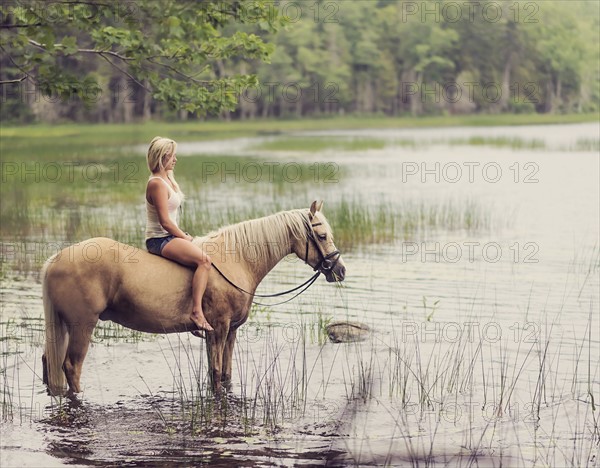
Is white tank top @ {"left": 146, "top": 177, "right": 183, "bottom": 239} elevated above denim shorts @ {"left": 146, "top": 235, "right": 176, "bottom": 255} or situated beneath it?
elevated above

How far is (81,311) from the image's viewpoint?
28.1 ft

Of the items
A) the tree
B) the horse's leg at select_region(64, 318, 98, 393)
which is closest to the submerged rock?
the tree

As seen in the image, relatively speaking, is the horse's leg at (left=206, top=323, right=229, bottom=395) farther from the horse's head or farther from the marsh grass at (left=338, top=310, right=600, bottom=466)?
the marsh grass at (left=338, top=310, right=600, bottom=466)

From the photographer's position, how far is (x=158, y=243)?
8781 mm

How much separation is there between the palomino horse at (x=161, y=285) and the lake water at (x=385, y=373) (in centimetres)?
41

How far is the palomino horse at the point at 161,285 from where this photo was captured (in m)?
8.52

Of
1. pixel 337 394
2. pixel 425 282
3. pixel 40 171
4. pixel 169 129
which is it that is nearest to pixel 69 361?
pixel 337 394

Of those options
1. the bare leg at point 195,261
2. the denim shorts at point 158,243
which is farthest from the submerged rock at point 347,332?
the denim shorts at point 158,243

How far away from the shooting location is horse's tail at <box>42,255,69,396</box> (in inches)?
337

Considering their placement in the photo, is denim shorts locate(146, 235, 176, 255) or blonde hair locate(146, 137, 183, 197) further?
denim shorts locate(146, 235, 176, 255)

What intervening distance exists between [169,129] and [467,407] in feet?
222

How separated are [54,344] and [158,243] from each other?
Result: 127 centimetres

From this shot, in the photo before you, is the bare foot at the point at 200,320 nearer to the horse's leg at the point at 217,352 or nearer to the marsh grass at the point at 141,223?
the horse's leg at the point at 217,352
